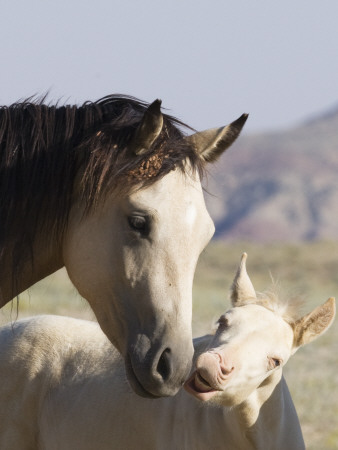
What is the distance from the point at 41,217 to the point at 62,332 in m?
1.79

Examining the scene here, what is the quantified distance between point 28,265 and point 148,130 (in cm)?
70

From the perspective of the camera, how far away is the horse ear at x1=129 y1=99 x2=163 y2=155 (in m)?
3.00

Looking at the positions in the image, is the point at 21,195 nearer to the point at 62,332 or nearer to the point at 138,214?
the point at 138,214

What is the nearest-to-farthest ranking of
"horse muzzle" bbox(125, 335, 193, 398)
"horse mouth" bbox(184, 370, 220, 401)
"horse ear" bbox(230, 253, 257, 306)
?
"horse muzzle" bbox(125, 335, 193, 398) < "horse mouth" bbox(184, 370, 220, 401) < "horse ear" bbox(230, 253, 257, 306)

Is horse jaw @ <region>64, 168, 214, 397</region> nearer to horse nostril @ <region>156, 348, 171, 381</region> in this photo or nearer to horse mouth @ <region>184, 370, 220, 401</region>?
horse nostril @ <region>156, 348, 171, 381</region>

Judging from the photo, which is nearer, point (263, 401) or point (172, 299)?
point (172, 299)

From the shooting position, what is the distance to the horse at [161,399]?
392cm

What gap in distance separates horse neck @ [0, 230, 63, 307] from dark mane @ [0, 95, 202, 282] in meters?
0.03

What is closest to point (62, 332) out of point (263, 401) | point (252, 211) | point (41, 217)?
point (263, 401)

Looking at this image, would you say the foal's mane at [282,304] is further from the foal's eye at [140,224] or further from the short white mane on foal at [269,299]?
the foal's eye at [140,224]

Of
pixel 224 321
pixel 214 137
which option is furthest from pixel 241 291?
pixel 214 137

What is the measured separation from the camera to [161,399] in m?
4.43

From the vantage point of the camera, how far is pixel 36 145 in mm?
3221

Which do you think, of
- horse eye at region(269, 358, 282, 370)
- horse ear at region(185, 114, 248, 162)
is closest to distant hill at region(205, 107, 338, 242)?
horse eye at region(269, 358, 282, 370)
